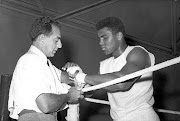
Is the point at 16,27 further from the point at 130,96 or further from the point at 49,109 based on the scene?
the point at 49,109

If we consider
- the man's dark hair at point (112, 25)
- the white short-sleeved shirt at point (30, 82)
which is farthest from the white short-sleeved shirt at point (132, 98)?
the white short-sleeved shirt at point (30, 82)

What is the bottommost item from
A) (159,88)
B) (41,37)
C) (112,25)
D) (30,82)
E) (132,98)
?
(159,88)

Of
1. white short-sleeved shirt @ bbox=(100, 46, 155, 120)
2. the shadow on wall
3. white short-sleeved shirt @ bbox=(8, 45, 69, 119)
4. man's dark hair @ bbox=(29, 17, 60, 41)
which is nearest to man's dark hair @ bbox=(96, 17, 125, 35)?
white short-sleeved shirt @ bbox=(100, 46, 155, 120)

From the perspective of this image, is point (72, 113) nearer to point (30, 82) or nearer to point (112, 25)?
point (30, 82)

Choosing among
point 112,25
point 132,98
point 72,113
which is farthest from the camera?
point 112,25

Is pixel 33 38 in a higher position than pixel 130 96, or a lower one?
higher

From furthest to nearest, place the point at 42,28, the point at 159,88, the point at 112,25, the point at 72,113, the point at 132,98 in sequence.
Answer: the point at 159,88
the point at 112,25
the point at 132,98
the point at 72,113
the point at 42,28

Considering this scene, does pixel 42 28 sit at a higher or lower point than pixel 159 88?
higher

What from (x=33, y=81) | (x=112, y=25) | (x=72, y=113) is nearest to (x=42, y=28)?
(x=33, y=81)

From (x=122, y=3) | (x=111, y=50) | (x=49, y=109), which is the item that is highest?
(x=122, y=3)

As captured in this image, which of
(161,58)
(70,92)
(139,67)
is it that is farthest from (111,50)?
(161,58)

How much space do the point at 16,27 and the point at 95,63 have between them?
171 centimetres

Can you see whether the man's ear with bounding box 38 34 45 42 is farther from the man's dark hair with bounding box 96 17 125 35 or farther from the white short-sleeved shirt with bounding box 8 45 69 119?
the man's dark hair with bounding box 96 17 125 35

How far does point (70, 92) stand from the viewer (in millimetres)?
1644
